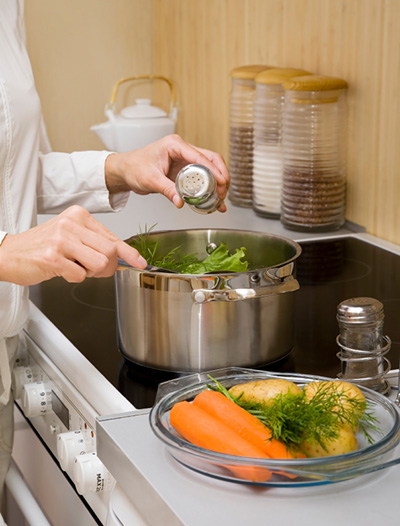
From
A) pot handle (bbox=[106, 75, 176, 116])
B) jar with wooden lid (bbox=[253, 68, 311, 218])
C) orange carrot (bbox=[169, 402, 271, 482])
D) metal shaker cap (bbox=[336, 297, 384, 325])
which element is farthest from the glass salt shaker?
pot handle (bbox=[106, 75, 176, 116])

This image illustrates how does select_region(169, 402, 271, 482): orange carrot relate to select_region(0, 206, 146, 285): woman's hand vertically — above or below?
below

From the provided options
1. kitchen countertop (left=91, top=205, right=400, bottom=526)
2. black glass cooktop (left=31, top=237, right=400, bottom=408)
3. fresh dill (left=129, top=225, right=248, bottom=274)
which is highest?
fresh dill (left=129, top=225, right=248, bottom=274)

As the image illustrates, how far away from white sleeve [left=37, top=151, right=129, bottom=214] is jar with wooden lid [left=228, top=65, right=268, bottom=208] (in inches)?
22.2

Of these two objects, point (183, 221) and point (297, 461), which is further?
point (183, 221)

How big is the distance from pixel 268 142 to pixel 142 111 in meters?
0.57

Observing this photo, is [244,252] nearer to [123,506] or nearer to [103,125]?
[123,506]

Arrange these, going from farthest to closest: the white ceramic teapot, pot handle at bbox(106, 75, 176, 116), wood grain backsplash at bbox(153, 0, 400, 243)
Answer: pot handle at bbox(106, 75, 176, 116) → the white ceramic teapot → wood grain backsplash at bbox(153, 0, 400, 243)

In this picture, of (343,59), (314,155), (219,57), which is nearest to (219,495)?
(314,155)

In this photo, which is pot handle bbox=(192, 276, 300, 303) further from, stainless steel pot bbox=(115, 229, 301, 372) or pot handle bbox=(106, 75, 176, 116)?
pot handle bbox=(106, 75, 176, 116)

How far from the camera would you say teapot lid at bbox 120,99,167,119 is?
2139 millimetres

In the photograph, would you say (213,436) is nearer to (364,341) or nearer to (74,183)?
(364,341)

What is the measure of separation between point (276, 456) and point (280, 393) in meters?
0.07

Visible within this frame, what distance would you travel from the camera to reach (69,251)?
0.81 m

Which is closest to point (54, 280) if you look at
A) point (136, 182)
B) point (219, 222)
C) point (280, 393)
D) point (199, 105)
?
point (136, 182)
